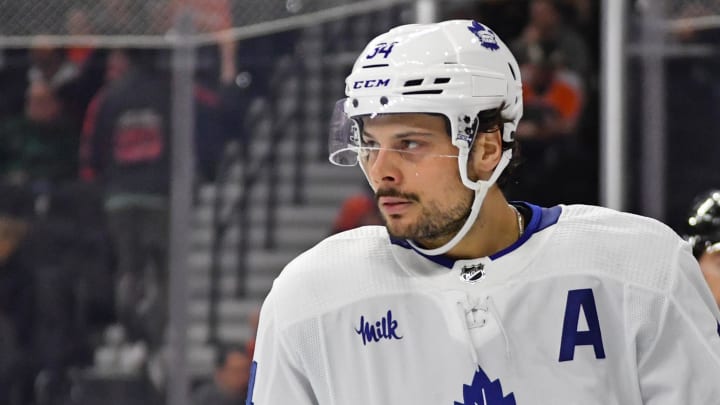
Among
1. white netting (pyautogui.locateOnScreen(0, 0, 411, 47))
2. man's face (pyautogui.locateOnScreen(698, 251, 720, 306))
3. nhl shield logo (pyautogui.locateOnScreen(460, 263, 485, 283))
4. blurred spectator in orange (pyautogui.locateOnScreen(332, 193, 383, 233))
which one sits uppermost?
white netting (pyautogui.locateOnScreen(0, 0, 411, 47))

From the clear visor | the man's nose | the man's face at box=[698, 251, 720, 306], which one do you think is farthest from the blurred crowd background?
the man's nose

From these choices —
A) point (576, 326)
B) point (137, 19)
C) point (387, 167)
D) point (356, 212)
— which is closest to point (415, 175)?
point (387, 167)

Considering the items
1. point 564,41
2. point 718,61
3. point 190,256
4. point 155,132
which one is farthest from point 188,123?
point 718,61

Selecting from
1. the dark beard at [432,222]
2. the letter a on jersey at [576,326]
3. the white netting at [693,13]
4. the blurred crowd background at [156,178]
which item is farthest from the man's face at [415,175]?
the white netting at [693,13]

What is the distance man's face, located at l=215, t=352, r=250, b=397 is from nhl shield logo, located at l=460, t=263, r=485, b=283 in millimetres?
1865

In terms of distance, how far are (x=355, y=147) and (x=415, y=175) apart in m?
0.11

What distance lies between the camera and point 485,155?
163cm

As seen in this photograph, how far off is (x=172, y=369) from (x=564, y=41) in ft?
4.56

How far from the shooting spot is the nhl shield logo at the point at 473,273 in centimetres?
161

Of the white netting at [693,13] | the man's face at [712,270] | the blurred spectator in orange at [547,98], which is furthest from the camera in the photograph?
the blurred spectator in orange at [547,98]

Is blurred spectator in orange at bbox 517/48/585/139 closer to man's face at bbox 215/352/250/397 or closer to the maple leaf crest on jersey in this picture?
man's face at bbox 215/352/250/397

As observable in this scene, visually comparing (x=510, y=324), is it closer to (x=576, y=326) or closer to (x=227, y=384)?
(x=576, y=326)

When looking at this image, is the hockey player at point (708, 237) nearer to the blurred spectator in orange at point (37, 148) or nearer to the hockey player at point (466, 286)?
the hockey player at point (466, 286)

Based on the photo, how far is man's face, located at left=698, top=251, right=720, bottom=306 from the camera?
228 cm
